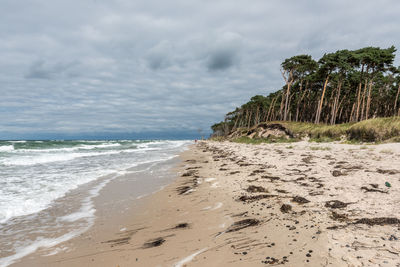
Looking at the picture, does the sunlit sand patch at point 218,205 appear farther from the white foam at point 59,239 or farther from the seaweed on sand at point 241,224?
the white foam at point 59,239

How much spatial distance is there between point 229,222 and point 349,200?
9.55ft

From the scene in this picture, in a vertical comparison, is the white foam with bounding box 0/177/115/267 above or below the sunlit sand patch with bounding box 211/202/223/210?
below

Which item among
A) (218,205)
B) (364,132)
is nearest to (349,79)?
(364,132)

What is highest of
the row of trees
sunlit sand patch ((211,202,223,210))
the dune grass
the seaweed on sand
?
the row of trees

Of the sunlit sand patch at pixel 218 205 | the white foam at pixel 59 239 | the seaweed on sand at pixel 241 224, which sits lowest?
the white foam at pixel 59 239

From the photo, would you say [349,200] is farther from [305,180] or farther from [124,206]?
[124,206]

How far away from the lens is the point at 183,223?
478cm

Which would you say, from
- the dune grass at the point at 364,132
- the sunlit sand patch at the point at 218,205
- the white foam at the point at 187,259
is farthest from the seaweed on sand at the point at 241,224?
the dune grass at the point at 364,132

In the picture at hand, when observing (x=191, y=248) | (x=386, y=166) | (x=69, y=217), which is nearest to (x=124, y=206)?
(x=69, y=217)

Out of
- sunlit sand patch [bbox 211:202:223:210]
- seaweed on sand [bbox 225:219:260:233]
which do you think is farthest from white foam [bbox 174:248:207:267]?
sunlit sand patch [bbox 211:202:223:210]

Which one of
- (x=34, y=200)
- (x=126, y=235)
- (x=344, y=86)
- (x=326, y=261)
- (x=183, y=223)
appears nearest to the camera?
(x=326, y=261)

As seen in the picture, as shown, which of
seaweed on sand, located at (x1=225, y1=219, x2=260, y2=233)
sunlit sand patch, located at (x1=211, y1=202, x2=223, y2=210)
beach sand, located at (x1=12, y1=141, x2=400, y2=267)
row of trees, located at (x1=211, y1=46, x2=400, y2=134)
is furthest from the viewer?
row of trees, located at (x1=211, y1=46, x2=400, y2=134)

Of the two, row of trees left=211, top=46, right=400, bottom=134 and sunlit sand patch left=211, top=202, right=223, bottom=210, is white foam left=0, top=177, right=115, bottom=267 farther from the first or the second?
row of trees left=211, top=46, right=400, bottom=134

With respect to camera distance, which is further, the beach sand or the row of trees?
the row of trees
